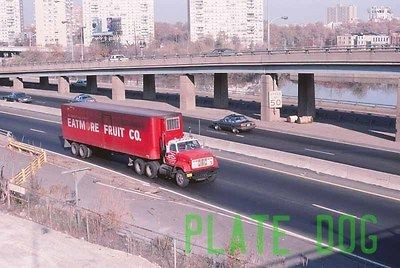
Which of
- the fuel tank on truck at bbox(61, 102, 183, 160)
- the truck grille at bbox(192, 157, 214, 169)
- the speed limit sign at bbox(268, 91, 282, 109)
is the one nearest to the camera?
the truck grille at bbox(192, 157, 214, 169)

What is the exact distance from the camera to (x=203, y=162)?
26234 millimetres

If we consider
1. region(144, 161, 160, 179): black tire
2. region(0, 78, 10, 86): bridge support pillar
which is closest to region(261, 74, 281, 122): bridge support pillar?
region(144, 161, 160, 179): black tire

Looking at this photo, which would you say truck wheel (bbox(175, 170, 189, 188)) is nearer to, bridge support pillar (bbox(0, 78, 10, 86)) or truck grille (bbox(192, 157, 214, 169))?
truck grille (bbox(192, 157, 214, 169))

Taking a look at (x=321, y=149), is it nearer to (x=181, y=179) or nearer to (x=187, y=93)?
(x=181, y=179)

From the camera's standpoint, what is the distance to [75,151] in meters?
34.3

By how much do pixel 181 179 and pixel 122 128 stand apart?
4.91 metres

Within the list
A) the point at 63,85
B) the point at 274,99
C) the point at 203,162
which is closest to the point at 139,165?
the point at 203,162

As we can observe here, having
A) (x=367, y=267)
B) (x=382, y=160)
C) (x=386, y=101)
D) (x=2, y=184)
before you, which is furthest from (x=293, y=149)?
(x=386, y=101)

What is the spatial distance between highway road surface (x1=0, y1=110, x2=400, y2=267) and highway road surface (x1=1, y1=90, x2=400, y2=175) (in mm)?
5228

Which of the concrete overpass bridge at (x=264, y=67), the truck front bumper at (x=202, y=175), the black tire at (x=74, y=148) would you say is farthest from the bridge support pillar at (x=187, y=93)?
the truck front bumper at (x=202, y=175)

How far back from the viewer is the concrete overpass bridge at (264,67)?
134ft

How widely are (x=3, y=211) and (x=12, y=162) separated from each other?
10.3 meters

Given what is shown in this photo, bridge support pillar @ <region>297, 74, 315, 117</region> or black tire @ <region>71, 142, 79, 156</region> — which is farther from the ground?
bridge support pillar @ <region>297, 74, 315, 117</region>

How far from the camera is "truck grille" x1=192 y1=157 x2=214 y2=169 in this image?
85.4 ft
